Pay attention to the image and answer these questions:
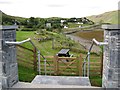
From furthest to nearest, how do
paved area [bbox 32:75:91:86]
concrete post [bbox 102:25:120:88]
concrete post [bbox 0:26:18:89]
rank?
paved area [bbox 32:75:91:86], concrete post [bbox 0:26:18:89], concrete post [bbox 102:25:120:88]

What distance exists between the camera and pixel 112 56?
370 centimetres

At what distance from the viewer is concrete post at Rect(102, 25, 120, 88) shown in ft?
11.9

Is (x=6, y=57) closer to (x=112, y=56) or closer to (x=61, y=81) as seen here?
(x=61, y=81)

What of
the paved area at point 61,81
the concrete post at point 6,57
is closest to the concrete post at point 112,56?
the paved area at point 61,81

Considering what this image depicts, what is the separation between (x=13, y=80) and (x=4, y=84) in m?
0.33

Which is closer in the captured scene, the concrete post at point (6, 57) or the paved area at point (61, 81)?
the concrete post at point (6, 57)

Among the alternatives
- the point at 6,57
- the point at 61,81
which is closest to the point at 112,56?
the point at 61,81

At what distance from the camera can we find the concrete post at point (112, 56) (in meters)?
3.62

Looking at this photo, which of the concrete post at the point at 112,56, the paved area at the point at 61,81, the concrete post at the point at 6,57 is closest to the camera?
the concrete post at the point at 112,56

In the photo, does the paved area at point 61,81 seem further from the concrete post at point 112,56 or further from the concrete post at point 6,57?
the concrete post at point 112,56

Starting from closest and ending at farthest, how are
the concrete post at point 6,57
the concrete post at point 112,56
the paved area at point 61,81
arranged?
the concrete post at point 112,56
the concrete post at point 6,57
the paved area at point 61,81

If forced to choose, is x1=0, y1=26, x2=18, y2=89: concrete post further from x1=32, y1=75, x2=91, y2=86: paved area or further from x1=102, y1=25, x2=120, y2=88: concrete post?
x1=102, y1=25, x2=120, y2=88: concrete post

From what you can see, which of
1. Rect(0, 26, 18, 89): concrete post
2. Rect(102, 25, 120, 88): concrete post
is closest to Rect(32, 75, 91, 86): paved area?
Rect(0, 26, 18, 89): concrete post

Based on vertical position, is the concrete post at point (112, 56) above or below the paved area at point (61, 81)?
above
